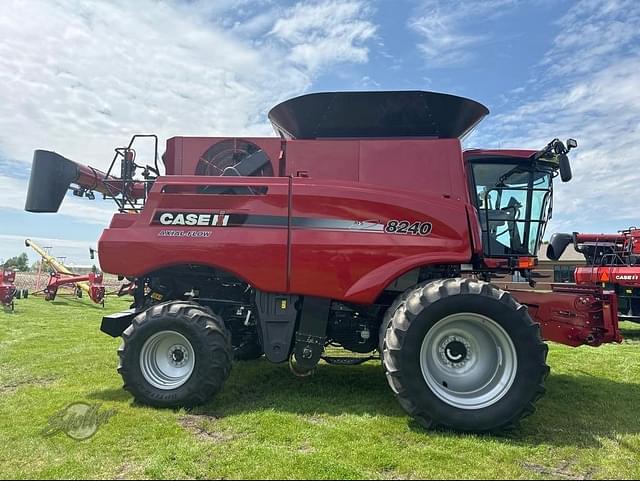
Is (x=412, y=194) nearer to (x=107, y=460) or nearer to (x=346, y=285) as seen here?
(x=346, y=285)

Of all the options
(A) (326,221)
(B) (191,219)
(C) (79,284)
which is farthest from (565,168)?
(C) (79,284)

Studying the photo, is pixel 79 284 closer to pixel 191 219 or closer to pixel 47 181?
pixel 47 181

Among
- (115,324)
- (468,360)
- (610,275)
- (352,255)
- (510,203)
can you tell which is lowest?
(468,360)

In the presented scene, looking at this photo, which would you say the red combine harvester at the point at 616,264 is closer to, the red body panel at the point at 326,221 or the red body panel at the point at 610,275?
the red body panel at the point at 610,275

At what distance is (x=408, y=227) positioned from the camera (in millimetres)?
5277

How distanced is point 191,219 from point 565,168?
14.1ft

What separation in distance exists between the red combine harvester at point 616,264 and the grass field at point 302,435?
5718mm

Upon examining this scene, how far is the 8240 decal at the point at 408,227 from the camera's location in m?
5.26

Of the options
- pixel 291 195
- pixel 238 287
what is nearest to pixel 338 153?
pixel 291 195

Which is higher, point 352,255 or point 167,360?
point 352,255

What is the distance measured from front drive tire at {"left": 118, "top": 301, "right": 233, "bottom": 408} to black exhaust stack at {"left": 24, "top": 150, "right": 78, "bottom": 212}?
216 cm

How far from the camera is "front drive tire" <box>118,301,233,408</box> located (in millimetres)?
5098

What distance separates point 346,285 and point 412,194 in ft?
4.16

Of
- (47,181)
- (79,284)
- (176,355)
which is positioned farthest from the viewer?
(79,284)
